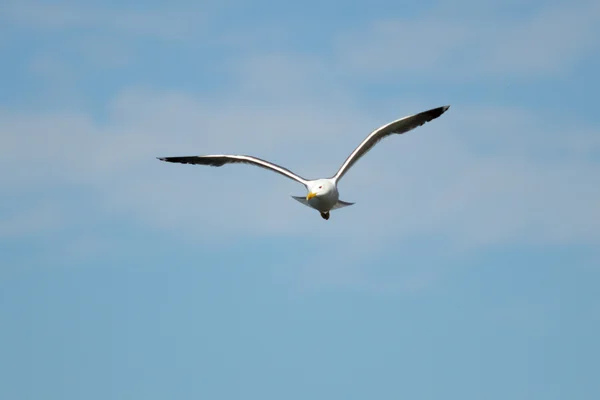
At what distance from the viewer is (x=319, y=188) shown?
127 ft

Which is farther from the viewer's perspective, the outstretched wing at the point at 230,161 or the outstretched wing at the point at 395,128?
the outstretched wing at the point at 230,161

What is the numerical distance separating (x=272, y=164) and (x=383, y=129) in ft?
A: 14.5

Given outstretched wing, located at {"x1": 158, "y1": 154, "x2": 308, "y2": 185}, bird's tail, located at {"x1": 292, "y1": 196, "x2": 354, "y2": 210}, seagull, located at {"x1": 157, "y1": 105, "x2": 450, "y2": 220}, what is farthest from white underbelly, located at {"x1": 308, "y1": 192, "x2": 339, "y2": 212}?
outstretched wing, located at {"x1": 158, "y1": 154, "x2": 308, "y2": 185}

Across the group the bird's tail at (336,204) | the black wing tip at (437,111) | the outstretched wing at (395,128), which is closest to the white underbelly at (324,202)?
the bird's tail at (336,204)

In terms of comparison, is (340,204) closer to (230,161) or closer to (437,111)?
(437,111)

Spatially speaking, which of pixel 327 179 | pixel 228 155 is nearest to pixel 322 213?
pixel 327 179

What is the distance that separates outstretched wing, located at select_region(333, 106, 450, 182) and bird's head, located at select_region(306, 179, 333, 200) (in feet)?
7.68

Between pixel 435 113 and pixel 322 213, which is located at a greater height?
pixel 435 113

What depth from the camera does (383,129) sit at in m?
41.6

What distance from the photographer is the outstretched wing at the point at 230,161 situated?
41.6m

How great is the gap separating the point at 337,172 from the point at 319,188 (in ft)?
6.48

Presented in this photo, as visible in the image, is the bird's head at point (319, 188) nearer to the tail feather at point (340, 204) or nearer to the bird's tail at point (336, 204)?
the bird's tail at point (336, 204)

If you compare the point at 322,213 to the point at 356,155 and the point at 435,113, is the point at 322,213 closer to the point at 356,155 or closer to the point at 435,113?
the point at 356,155

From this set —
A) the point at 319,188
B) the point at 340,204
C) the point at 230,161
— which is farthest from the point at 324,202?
the point at 230,161
